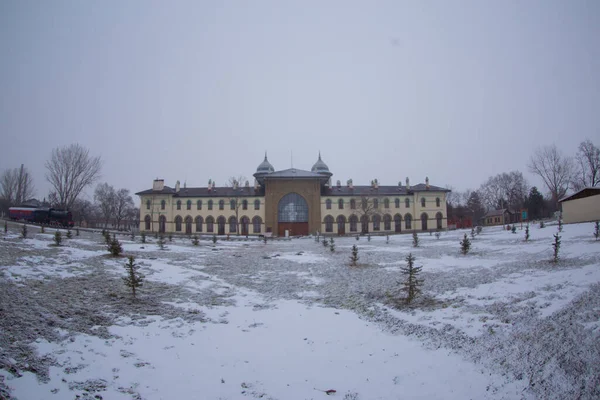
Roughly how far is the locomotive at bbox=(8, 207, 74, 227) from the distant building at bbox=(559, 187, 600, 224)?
50.6m

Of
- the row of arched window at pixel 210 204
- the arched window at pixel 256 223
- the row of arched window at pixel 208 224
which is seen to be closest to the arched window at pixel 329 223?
the row of arched window at pixel 208 224

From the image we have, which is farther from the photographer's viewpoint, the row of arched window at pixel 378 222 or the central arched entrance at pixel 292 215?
the row of arched window at pixel 378 222

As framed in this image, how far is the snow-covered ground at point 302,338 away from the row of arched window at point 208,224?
137 feet

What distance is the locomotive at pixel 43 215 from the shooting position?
36125mm

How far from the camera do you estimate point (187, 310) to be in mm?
6801

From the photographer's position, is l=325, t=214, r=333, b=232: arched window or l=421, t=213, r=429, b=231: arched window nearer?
l=325, t=214, r=333, b=232: arched window

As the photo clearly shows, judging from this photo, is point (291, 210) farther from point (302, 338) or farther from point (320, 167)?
point (302, 338)

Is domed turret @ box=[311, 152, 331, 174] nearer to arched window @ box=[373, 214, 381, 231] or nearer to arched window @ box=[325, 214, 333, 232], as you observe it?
arched window @ box=[325, 214, 333, 232]

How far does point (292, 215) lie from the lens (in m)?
50.6

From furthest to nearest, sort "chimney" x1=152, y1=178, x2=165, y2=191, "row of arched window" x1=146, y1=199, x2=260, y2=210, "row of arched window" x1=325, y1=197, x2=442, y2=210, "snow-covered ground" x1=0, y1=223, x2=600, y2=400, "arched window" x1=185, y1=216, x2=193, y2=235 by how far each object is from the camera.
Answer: "chimney" x1=152, y1=178, x2=165, y2=191
"row of arched window" x1=146, y1=199, x2=260, y2=210
"arched window" x1=185, y1=216, x2=193, y2=235
"row of arched window" x1=325, y1=197, x2=442, y2=210
"snow-covered ground" x1=0, y1=223, x2=600, y2=400

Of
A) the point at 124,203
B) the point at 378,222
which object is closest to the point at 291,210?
the point at 378,222

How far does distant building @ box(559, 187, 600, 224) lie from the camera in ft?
71.8

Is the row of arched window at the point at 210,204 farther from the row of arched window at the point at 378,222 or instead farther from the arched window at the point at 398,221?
the arched window at the point at 398,221

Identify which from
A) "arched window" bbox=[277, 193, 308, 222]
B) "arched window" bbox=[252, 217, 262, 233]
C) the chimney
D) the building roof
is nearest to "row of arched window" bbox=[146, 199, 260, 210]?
"arched window" bbox=[252, 217, 262, 233]
